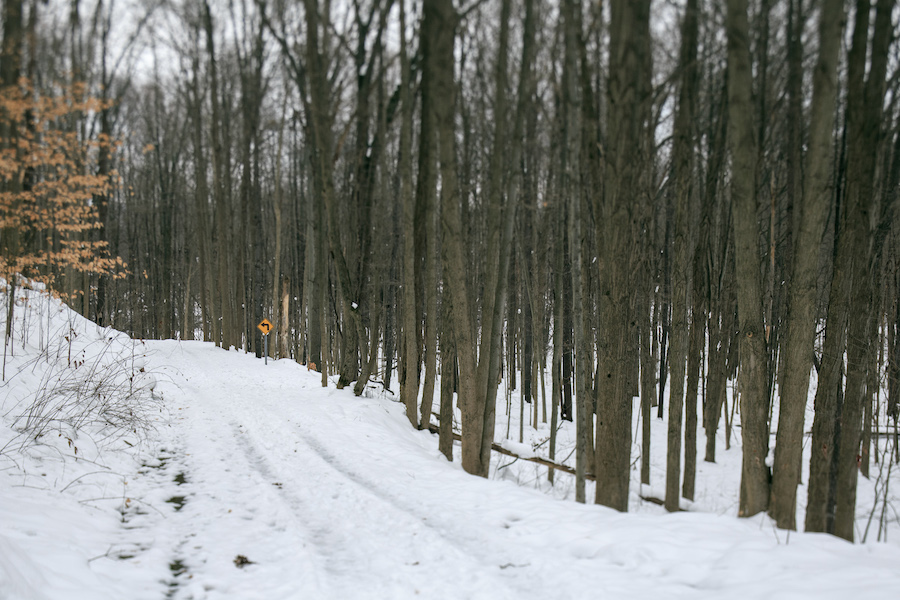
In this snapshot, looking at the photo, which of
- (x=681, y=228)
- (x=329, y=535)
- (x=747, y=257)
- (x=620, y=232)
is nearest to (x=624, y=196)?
(x=620, y=232)

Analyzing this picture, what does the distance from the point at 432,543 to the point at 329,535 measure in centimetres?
90

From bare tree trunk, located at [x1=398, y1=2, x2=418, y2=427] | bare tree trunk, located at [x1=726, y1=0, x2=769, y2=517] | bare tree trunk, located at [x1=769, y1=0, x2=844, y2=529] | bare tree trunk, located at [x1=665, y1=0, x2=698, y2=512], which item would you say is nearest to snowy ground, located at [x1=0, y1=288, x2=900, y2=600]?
Answer: bare tree trunk, located at [x1=769, y1=0, x2=844, y2=529]

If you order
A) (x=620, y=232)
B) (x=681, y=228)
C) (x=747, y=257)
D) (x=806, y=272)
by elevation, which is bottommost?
(x=806, y=272)

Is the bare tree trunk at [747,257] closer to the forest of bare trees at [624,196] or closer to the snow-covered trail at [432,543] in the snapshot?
the forest of bare trees at [624,196]

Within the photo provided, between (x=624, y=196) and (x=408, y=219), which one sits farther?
(x=408, y=219)

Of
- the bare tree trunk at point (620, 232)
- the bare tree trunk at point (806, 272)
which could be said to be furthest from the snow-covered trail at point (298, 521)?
the bare tree trunk at point (806, 272)

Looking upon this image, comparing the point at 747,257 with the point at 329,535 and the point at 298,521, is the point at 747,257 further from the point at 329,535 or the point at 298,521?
Answer: the point at 298,521

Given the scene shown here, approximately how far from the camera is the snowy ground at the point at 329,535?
10.5ft

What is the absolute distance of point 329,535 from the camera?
4230 millimetres

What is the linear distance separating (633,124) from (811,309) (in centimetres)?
268

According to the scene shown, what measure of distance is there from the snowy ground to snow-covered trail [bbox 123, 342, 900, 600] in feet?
0.05

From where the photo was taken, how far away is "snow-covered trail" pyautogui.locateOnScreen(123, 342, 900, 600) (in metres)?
3.24

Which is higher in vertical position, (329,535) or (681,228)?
(681,228)

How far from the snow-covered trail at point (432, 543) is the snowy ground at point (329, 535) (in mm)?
16
